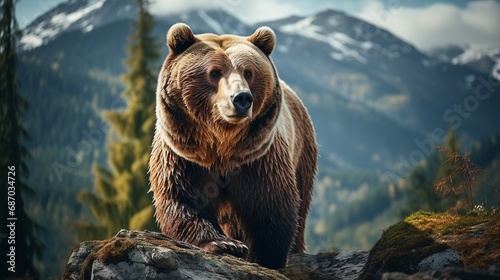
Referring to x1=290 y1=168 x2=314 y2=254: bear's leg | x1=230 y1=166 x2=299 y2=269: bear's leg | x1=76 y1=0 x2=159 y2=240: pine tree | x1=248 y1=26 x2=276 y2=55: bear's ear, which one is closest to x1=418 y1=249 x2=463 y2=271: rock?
x1=230 y1=166 x2=299 y2=269: bear's leg

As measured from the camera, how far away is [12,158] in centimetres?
1708

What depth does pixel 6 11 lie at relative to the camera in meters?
18.3

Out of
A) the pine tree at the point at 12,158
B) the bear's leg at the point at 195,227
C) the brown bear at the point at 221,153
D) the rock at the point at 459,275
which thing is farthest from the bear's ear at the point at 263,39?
the pine tree at the point at 12,158

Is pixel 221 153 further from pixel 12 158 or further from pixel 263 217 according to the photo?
pixel 12 158

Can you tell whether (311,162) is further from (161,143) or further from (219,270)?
(219,270)

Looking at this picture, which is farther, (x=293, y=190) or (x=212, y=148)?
(x=293, y=190)

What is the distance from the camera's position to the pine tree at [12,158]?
16.0 meters

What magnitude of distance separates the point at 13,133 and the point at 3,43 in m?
2.63

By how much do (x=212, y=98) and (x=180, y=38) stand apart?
0.91m

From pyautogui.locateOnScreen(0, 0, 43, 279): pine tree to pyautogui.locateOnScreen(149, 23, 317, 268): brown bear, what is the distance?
26.7ft

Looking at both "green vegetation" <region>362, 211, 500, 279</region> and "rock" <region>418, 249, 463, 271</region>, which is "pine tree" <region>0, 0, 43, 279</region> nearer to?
"green vegetation" <region>362, 211, 500, 279</region>

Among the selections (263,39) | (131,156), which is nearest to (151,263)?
(263,39)

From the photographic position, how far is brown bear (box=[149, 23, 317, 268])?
7.75 meters

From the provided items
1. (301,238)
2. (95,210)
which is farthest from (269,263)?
(95,210)
